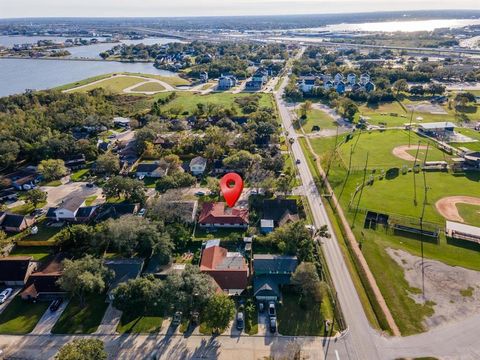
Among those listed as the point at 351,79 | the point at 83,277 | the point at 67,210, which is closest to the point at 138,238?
the point at 83,277

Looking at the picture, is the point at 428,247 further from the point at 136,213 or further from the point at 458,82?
the point at 458,82

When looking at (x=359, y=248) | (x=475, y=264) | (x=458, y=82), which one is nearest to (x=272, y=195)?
(x=359, y=248)

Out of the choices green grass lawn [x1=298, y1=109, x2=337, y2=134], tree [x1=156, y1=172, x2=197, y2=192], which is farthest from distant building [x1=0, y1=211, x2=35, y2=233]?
green grass lawn [x1=298, y1=109, x2=337, y2=134]

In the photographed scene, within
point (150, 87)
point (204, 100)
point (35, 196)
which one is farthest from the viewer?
point (150, 87)

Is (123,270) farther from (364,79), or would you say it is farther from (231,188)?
(364,79)

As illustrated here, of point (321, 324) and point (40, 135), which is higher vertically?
point (40, 135)

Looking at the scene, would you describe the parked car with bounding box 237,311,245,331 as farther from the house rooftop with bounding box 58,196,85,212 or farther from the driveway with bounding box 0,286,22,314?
the house rooftop with bounding box 58,196,85,212

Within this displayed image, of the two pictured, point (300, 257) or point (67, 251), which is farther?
point (67, 251)
